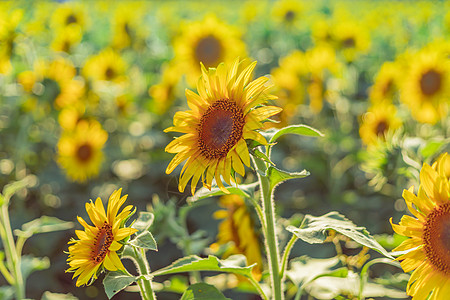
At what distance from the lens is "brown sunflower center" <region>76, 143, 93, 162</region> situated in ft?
9.87

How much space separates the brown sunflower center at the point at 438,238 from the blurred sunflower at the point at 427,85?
176 centimetres

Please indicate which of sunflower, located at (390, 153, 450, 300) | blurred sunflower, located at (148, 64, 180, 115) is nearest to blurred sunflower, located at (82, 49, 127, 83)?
blurred sunflower, located at (148, 64, 180, 115)

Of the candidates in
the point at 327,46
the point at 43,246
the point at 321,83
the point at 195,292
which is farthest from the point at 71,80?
the point at 195,292

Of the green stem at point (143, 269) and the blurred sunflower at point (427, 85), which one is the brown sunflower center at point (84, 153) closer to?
the blurred sunflower at point (427, 85)

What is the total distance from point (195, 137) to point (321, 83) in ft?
7.91

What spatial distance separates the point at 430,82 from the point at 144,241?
85.1 inches

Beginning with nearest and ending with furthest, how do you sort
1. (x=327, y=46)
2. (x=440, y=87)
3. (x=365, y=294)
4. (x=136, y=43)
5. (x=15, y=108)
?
(x=365, y=294) → (x=440, y=87) → (x=15, y=108) → (x=327, y=46) → (x=136, y=43)

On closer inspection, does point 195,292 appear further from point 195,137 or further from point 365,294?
point 365,294

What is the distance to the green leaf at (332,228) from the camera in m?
0.90

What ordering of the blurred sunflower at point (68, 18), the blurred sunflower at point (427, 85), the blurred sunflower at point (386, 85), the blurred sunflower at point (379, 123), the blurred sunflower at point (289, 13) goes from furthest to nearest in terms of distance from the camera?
the blurred sunflower at point (289, 13) → the blurred sunflower at point (68, 18) → the blurred sunflower at point (386, 85) → the blurred sunflower at point (427, 85) → the blurred sunflower at point (379, 123)

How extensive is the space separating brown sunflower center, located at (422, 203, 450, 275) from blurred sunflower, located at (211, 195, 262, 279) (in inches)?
26.2

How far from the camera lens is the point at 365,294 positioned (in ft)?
4.22

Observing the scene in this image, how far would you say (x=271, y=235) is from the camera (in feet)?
3.51

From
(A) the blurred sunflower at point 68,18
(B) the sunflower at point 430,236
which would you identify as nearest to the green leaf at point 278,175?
(B) the sunflower at point 430,236
